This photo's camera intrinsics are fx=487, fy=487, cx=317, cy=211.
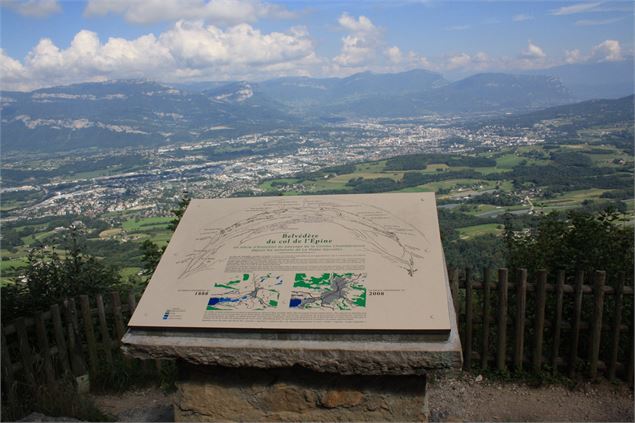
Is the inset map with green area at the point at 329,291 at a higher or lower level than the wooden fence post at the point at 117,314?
higher

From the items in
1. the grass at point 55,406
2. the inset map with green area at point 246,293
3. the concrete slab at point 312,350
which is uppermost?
the inset map with green area at point 246,293

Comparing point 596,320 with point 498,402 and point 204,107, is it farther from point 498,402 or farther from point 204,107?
point 204,107

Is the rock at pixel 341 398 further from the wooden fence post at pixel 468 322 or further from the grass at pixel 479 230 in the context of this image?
the grass at pixel 479 230

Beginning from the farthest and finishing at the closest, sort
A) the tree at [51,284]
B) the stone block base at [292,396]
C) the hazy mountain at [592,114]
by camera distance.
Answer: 1. the hazy mountain at [592,114]
2. the tree at [51,284]
3. the stone block base at [292,396]

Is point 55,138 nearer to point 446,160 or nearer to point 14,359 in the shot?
point 446,160

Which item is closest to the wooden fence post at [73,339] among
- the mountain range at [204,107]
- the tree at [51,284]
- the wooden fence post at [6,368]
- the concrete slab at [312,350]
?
the wooden fence post at [6,368]

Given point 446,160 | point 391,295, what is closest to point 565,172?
point 446,160

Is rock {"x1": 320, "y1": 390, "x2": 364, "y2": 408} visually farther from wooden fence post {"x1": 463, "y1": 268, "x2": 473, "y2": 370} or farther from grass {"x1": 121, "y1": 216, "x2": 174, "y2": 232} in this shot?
grass {"x1": 121, "y1": 216, "x2": 174, "y2": 232}

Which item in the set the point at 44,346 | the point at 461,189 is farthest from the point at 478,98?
the point at 44,346
